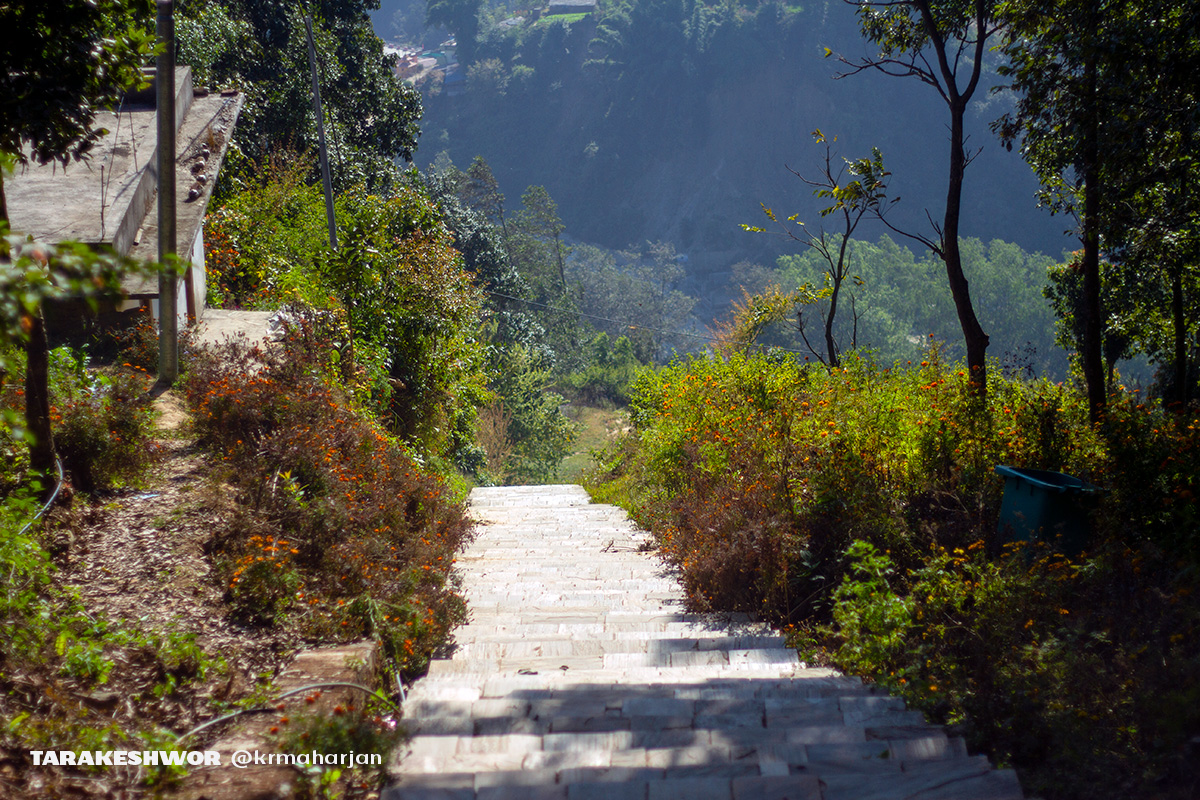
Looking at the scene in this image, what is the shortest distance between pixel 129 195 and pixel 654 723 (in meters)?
7.81

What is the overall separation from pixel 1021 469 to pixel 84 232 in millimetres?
8363

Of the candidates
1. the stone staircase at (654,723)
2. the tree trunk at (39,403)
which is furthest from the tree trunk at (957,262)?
the tree trunk at (39,403)

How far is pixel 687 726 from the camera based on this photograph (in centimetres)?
309

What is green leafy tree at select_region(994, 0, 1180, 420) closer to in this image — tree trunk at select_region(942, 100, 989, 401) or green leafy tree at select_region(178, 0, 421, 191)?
tree trunk at select_region(942, 100, 989, 401)

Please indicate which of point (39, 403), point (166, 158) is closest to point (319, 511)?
A: point (39, 403)

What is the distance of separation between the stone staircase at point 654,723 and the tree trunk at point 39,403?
8.34 ft

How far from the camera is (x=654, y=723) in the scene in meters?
3.09

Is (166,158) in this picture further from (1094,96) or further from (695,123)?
(695,123)

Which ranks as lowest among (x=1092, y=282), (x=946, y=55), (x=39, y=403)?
(x=39, y=403)

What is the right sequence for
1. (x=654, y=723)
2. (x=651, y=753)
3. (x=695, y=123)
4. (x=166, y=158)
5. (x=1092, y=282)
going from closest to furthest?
(x=651, y=753), (x=654, y=723), (x=166, y=158), (x=1092, y=282), (x=695, y=123)

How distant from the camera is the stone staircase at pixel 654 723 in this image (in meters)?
2.61

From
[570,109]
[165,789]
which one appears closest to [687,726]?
[165,789]

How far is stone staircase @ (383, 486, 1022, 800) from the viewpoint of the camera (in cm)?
261

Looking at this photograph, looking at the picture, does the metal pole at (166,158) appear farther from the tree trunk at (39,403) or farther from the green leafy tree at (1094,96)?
the green leafy tree at (1094,96)
